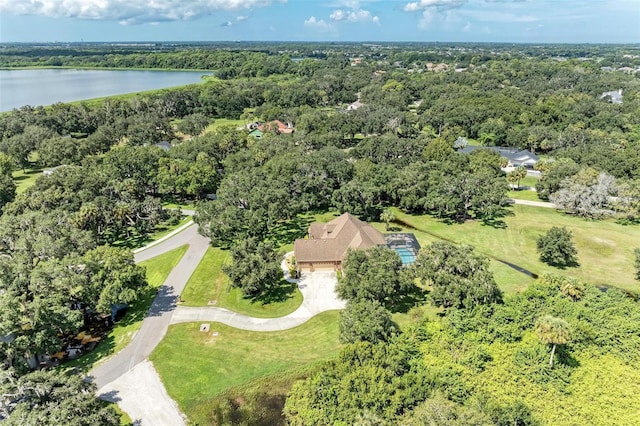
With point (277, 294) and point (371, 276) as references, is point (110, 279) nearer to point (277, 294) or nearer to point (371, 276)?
point (277, 294)

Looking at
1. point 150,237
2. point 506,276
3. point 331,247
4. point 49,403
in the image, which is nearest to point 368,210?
point 331,247

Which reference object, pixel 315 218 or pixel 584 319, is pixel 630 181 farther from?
pixel 315 218

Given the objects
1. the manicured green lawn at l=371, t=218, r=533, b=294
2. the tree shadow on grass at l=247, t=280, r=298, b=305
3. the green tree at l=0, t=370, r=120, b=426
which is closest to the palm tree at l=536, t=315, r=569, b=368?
the manicured green lawn at l=371, t=218, r=533, b=294

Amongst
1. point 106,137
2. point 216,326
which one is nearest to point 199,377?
point 216,326

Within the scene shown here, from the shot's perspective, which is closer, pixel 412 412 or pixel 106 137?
pixel 412 412

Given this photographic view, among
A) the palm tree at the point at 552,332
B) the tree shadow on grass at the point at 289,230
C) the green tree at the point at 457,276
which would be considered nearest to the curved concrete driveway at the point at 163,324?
the tree shadow on grass at the point at 289,230

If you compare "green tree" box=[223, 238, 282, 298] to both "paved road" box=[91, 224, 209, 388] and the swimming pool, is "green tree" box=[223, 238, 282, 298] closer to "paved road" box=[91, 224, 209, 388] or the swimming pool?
"paved road" box=[91, 224, 209, 388]

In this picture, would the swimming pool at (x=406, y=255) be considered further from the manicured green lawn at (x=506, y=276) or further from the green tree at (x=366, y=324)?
the green tree at (x=366, y=324)
